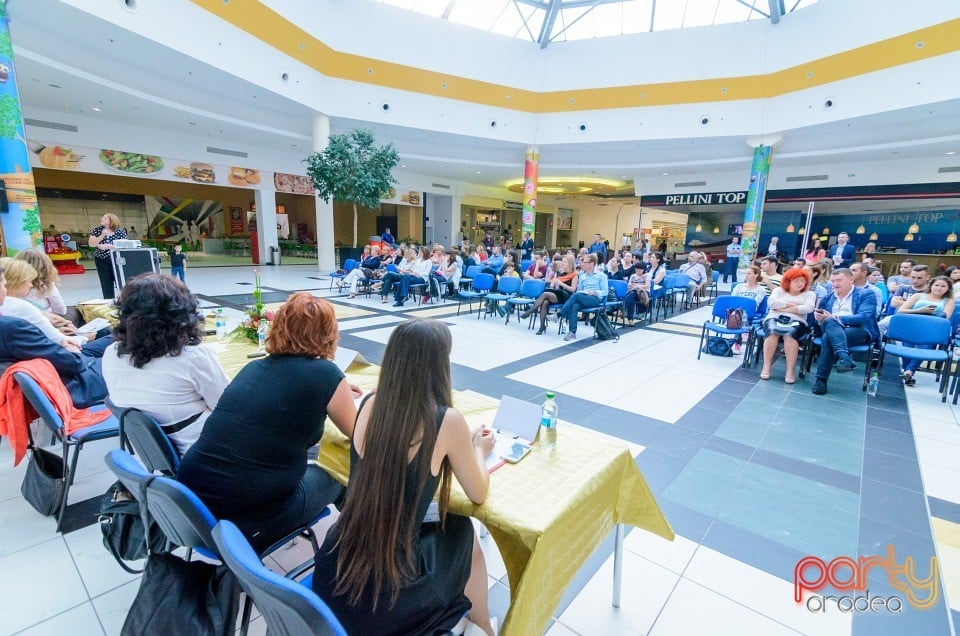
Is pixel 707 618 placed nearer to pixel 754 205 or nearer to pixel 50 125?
pixel 754 205

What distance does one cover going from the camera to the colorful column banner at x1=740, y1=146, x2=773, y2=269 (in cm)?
1315

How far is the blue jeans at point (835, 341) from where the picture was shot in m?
4.19

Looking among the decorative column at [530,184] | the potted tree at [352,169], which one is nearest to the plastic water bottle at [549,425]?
the potted tree at [352,169]

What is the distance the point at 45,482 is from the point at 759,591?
131 inches

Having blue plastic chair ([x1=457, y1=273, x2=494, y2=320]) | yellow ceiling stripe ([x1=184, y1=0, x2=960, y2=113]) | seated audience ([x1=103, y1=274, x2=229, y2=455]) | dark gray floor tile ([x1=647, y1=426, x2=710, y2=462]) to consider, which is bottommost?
dark gray floor tile ([x1=647, y1=426, x2=710, y2=462])

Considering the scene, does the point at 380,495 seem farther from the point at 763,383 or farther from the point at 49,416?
the point at 763,383

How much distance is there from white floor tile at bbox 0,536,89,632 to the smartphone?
1.76 meters

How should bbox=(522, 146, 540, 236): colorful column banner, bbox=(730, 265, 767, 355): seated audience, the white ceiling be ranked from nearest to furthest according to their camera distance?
→ bbox=(730, 265, 767, 355): seated audience → the white ceiling → bbox=(522, 146, 540, 236): colorful column banner

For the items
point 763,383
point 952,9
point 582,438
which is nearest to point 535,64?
point 952,9

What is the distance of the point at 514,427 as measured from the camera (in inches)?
65.1

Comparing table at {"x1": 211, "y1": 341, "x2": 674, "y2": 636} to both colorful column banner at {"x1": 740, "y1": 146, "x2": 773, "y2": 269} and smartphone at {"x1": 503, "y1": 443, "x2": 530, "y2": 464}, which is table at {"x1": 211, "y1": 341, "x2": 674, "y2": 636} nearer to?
smartphone at {"x1": 503, "y1": 443, "x2": 530, "y2": 464}

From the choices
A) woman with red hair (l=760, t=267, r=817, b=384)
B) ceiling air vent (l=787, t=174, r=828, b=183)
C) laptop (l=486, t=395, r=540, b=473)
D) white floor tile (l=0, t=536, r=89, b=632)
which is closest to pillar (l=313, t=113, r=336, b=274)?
woman with red hair (l=760, t=267, r=817, b=384)

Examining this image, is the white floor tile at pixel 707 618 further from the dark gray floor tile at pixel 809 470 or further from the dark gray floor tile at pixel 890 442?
the dark gray floor tile at pixel 890 442

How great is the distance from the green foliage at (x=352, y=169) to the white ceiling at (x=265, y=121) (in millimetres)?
2140
